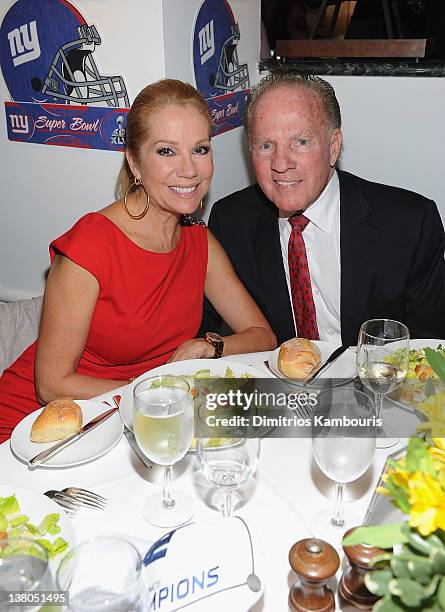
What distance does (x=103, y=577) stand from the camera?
78 centimetres

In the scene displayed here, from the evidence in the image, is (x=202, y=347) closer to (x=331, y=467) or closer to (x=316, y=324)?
(x=316, y=324)

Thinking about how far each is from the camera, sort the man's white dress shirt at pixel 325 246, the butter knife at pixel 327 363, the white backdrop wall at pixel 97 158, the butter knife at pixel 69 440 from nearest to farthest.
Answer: the butter knife at pixel 69 440
the butter knife at pixel 327 363
the man's white dress shirt at pixel 325 246
the white backdrop wall at pixel 97 158

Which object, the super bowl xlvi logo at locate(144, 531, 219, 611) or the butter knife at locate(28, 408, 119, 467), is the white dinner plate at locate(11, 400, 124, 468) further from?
the super bowl xlvi logo at locate(144, 531, 219, 611)

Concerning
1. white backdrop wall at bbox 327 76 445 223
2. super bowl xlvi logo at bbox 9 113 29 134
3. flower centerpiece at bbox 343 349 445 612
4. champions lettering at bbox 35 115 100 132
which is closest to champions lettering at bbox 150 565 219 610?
flower centerpiece at bbox 343 349 445 612

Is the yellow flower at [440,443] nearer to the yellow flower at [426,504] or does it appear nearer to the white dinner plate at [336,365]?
the yellow flower at [426,504]

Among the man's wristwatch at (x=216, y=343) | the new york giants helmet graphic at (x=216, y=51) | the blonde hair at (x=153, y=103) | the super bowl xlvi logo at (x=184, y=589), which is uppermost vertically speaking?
the new york giants helmet graphic at (x=216, y=51)

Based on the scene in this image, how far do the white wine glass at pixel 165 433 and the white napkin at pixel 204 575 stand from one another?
25 centimetres

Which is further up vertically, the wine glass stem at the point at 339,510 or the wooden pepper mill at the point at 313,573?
the wooden pepper mill at the point at 313,573

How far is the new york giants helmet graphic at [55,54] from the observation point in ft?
9.03

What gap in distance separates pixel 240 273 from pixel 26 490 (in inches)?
57.8

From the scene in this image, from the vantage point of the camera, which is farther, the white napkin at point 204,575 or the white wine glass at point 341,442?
the white wine glass at point 341,442

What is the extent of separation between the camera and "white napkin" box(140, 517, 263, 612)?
2.77ft

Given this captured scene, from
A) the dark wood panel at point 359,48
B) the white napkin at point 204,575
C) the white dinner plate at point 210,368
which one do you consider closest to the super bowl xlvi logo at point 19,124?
the dark wood panel at point 359,48

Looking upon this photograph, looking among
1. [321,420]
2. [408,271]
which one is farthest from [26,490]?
[408,271]
